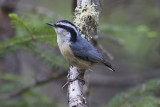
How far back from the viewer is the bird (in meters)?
2.91

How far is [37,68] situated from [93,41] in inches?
99.8

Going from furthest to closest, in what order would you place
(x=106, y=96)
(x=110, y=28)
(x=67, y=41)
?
(x=106, y=96) → (x=110, y=28) → (x=67, y=41)

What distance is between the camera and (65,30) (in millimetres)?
2971

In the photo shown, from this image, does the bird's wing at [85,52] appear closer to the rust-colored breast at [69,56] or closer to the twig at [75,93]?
the rust-colored breast at [69,56]

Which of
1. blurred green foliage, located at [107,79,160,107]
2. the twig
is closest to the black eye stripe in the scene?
the twig

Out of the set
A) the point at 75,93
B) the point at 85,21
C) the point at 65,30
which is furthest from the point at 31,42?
the point at 75,93

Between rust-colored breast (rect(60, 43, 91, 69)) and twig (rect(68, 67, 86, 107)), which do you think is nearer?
twig (rect(68, 67, 86, 107))

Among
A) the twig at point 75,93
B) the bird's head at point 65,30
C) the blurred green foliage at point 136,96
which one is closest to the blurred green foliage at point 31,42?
the bird's head at point 65,30

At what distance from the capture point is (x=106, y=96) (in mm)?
6805

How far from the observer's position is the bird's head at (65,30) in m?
2.85

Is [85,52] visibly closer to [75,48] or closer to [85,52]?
[85,52]

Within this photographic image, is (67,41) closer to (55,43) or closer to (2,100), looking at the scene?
(55,43)

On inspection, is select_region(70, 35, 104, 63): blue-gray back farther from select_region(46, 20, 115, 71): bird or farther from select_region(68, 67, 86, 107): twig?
select_region(68, 67, 86, 107): twig

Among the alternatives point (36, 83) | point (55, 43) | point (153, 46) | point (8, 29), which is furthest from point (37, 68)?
point (55, 43)
